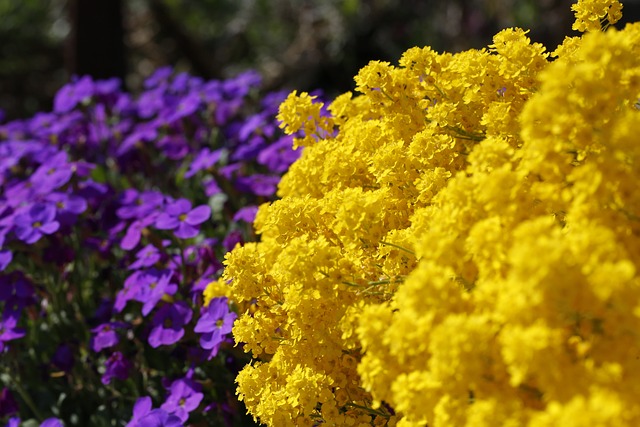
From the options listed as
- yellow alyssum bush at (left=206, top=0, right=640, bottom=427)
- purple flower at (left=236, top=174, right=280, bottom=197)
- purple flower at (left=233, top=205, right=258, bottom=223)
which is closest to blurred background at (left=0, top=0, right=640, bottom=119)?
purple flower at (left=236, top=174, right=280, bottom=197)

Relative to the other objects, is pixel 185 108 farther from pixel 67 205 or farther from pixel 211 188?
pixel 67 205

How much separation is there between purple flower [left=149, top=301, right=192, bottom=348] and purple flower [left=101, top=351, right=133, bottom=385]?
0.13 m

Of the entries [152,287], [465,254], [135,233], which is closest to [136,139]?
[135,233]

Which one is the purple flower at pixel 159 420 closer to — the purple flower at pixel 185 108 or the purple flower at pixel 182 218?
the purple flower at pixel 182 218

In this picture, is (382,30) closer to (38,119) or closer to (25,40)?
(38,119)

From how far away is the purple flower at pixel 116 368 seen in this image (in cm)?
272

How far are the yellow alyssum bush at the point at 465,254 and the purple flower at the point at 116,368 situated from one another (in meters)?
0.47

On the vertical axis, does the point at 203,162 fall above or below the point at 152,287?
above

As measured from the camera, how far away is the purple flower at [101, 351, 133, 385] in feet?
8.94

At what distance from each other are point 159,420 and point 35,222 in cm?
→ 109

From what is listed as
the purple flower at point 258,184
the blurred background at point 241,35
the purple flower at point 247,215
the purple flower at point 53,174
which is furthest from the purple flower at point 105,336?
the blurred background at point 241,35

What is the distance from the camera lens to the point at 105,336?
2836mm

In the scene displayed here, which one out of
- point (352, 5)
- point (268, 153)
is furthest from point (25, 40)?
point (268, 153)

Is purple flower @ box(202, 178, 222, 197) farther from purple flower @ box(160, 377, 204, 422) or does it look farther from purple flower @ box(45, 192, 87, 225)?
purple flower @ box(160, 377, 204, 422)
